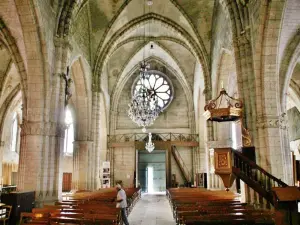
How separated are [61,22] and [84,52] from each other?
499 centimetres

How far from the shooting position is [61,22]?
12547 mm

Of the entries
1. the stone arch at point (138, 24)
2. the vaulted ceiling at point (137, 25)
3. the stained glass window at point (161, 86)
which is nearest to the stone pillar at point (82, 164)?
the stone arch at point (138, 24)

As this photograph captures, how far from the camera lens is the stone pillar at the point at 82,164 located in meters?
17.7

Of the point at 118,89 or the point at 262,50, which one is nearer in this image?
the point at 262,50

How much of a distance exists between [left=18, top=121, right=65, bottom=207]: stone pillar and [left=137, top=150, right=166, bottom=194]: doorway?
53.8 ft

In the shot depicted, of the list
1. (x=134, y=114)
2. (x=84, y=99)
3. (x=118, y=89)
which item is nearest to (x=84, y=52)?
(x=84, y=99)

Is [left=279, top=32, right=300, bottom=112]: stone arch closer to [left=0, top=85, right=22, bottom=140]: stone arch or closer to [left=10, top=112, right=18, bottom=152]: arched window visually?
[left=0, top=85, right=22, bottom=140]: stone arch

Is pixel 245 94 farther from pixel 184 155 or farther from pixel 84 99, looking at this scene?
pixel 184 155

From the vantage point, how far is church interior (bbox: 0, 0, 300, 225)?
9.16m

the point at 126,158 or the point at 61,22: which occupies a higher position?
the point at 61,22

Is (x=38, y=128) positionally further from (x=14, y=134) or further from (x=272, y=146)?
(x=14, y=134)

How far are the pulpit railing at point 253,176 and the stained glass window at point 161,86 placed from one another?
56.0ft

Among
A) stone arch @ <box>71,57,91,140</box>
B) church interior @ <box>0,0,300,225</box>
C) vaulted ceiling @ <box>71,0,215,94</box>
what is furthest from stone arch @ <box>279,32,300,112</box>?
stone arch @ <box>71,57,91,140</box>

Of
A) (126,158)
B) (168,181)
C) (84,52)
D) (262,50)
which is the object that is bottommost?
(168,181)
